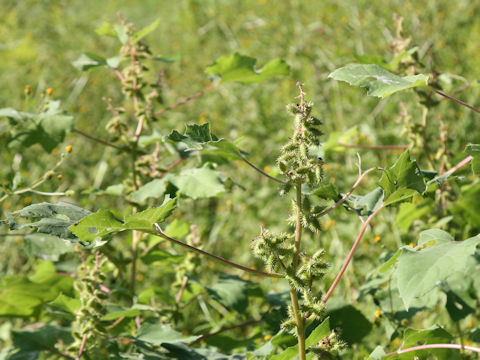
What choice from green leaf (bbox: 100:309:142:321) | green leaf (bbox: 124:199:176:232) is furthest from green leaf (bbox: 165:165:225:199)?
green leaf (bbox: 124:199:176:232)

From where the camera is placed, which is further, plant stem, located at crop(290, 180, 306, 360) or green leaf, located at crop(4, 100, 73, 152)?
green leaf, located at crop(4, 100, 73, 152)

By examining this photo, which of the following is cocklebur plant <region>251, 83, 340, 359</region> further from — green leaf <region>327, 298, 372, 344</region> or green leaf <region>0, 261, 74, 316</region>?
green leaf <region>0, 261, 74, 316</region>

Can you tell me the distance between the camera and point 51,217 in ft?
4.18

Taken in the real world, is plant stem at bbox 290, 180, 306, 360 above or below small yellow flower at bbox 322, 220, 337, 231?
above

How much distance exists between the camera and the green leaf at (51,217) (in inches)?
47.6

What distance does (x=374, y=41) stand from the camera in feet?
16.6

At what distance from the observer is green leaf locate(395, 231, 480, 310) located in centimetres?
106

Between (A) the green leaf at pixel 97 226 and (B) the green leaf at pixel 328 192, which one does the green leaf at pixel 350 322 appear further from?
(A) the green leaf at pixel 97 226

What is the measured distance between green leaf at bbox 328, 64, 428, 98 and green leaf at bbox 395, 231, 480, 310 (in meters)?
0.40

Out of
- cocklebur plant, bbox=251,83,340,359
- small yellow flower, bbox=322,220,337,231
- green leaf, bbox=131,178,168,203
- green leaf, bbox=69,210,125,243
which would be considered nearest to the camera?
green leaf, bbox=69,210,125,243

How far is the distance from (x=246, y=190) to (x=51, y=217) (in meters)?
1.16

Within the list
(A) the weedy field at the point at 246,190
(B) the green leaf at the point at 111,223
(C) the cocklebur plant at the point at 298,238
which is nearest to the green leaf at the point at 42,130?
(A) the weedy field at the point at 246,190

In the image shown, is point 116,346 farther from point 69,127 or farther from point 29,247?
point 69,127

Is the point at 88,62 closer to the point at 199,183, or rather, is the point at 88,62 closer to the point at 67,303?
the point at 199,183
